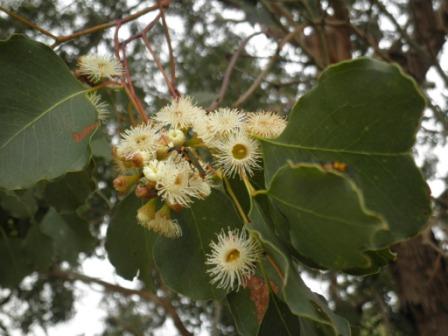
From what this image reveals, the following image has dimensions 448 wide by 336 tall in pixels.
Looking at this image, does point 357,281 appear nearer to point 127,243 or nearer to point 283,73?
point 283,73

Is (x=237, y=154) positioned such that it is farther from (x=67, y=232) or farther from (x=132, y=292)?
(x=132, y=292)

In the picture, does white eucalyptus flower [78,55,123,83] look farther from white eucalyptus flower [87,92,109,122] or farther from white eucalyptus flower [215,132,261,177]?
white eucalyptus flower [215,132,261,177]

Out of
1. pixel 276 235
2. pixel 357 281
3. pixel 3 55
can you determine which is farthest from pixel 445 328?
pixel 3 55

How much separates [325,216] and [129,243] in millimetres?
716

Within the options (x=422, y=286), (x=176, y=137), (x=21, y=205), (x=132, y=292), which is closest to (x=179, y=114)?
(x=176, y=137)

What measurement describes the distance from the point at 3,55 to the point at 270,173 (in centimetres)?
58

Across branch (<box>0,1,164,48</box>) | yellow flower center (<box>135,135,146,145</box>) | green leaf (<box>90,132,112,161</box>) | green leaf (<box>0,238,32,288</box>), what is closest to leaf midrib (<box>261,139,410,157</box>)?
yellow flower center (<box>135,135,146,145</box>)

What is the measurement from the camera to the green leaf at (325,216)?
725 mm

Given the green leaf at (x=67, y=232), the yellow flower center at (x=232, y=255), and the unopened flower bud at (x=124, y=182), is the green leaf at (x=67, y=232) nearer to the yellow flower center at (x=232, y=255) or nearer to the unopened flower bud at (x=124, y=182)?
the unopened flower bud at (x=124, y=182)

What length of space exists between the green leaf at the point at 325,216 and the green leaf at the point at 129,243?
1.71 feet

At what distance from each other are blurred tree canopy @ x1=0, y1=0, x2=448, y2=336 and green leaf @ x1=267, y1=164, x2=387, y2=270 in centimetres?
89

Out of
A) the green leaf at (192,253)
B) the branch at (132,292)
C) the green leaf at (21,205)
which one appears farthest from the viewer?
the branch at (132,292)

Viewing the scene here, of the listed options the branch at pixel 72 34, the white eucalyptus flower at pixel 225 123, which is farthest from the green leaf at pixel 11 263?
the white eucalyptus flower at pixel 225 123

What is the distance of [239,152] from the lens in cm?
103
